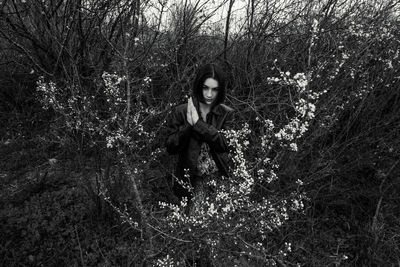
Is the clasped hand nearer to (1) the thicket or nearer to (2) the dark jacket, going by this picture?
(2) the dark jacket

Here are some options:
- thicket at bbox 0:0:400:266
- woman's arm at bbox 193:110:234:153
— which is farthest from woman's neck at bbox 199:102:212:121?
thicket at bbox 0:0:400:266

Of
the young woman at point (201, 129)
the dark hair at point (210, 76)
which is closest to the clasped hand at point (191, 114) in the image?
the young woman at point (201, 129)

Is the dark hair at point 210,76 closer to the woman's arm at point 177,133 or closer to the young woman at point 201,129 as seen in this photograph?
the young woman at point 201,129

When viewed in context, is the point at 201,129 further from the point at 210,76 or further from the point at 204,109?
the point at 210,76

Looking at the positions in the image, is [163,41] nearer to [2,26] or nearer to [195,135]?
[2,26]

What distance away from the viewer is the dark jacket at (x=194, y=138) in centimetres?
215

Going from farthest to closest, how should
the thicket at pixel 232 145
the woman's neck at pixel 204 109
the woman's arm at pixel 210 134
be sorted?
1. the thicket at pixel 232 145
2. the woman's neck at pixel 204 109
3. the woman's arm at pixel 210 134

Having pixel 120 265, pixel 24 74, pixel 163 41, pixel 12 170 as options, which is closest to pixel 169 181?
pixel 120 265

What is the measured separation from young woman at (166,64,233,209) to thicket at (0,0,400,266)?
222mm

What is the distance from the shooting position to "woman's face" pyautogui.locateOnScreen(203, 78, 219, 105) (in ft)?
7.03

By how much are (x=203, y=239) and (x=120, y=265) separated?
1.23m

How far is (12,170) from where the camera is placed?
4.08 metres

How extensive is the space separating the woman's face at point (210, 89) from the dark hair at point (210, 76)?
1.2 inches

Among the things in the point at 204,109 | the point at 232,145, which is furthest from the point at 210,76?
the point at 232,145
